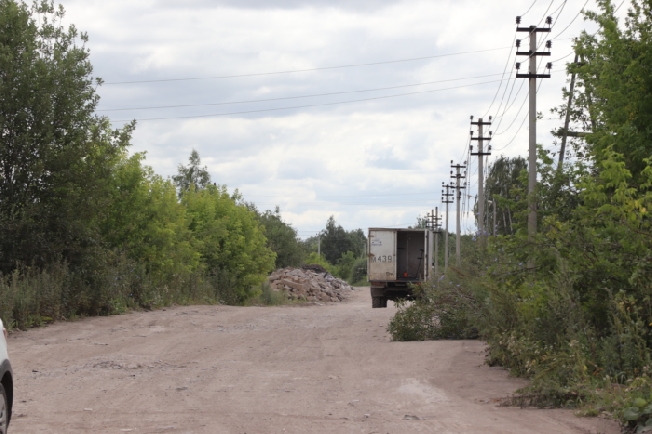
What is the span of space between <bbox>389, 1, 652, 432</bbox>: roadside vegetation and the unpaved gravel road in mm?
533

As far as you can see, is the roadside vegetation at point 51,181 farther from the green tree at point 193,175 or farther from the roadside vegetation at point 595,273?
the green tree at point 193,175

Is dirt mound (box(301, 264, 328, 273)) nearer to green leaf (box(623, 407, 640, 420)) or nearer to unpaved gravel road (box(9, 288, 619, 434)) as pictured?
unpaved gravel road (box(9, 288, 619, 434))

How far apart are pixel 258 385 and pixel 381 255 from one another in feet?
84.5

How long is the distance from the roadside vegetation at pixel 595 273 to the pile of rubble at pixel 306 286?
40.7 metres

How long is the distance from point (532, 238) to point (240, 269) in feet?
109

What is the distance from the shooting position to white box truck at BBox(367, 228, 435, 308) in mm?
36031

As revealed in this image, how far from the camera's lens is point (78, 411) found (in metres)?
8.59

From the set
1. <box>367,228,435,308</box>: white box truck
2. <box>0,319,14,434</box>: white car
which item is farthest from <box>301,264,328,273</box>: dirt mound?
<box>0,319,14,434</box>: white car

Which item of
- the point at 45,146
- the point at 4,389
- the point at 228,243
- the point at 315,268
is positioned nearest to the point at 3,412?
the point at 4,389

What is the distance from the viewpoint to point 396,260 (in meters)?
36.3

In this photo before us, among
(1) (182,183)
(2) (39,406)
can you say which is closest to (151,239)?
(2) (39,406)

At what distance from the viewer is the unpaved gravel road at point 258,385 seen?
7879mm

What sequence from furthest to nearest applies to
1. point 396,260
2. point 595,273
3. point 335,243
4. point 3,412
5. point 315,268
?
point 335,243 < point 315,268 < point 396,260 < point 595,273 < point 3,412

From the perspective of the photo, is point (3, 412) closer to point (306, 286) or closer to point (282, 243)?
point (306, 286)
